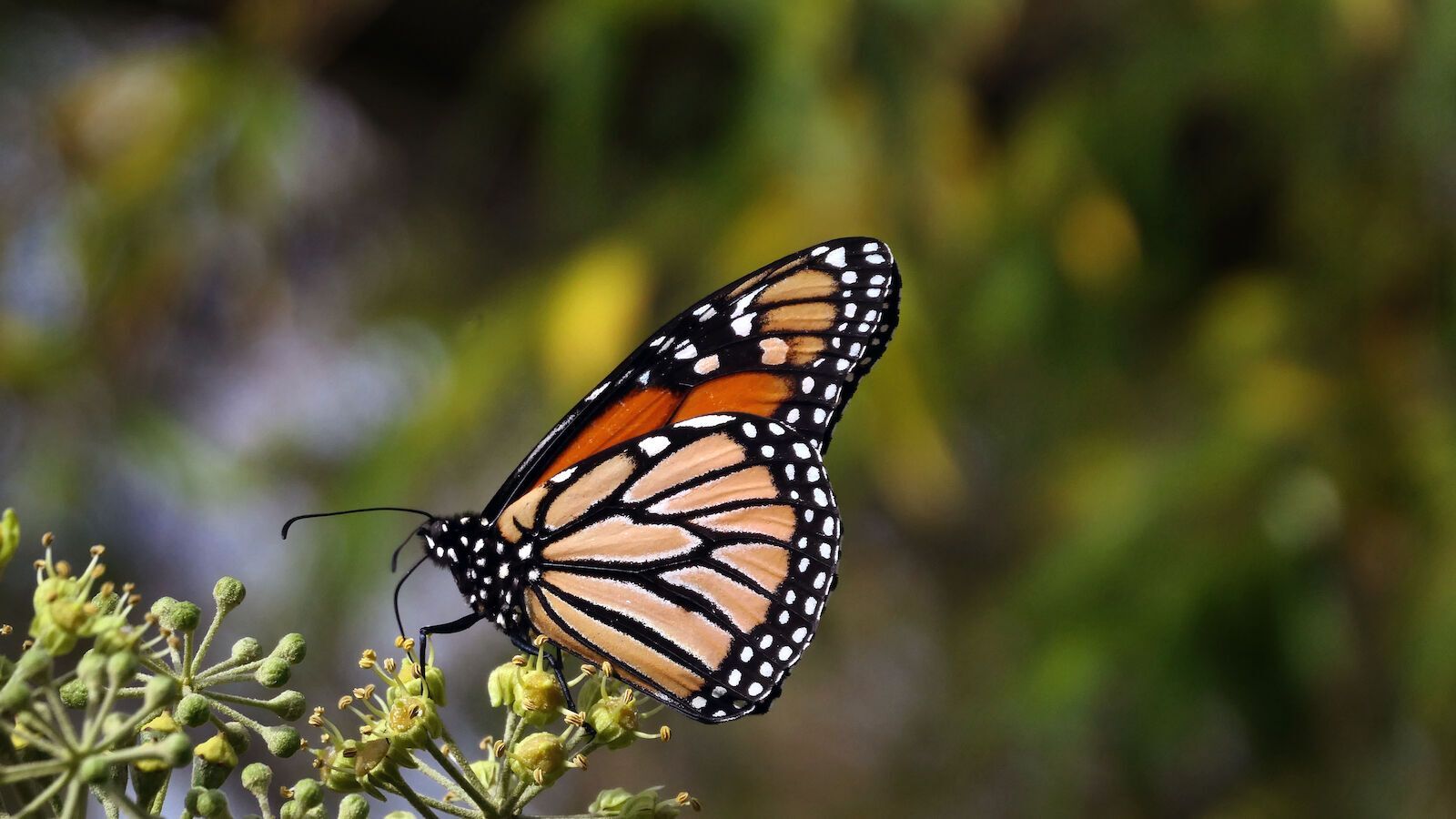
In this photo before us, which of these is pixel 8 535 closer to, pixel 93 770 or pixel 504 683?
pixel 93 770

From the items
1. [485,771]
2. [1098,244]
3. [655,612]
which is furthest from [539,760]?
[1098,244]

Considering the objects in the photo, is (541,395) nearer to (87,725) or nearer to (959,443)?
(959,443)

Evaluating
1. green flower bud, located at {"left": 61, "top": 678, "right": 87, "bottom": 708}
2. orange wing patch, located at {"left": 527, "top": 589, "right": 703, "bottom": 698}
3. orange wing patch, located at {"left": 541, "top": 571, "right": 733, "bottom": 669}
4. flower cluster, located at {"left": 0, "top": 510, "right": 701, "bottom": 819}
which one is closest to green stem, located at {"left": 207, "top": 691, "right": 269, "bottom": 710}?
flower cluster, located at {"left": 0, "top": 510, "right": 701, "bottom": 819}

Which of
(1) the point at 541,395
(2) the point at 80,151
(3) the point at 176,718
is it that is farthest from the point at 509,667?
(2) the point at 80,151

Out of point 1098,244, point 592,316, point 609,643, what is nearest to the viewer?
point 609,643

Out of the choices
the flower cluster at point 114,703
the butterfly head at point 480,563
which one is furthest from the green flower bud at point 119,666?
the butterfly head at point 480,563

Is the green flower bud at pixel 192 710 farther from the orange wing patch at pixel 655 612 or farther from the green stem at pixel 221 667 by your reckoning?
the orange wing patch at pixel 655 612

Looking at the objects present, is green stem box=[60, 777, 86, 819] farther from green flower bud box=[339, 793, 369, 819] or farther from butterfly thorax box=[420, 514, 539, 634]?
butterfly thorax box=[420, 514, 539, 634]
